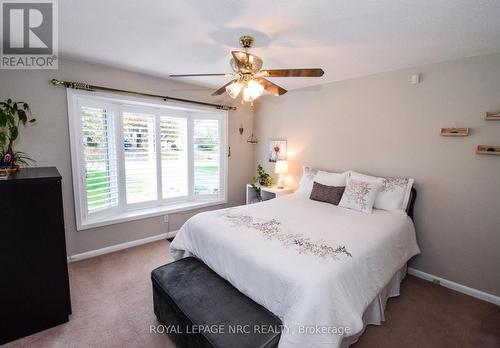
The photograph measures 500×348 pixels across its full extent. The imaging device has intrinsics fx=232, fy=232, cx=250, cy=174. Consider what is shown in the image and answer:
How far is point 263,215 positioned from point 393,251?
1222 millimetres

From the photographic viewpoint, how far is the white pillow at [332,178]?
309 cm

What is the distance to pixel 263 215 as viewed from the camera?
2.45 m

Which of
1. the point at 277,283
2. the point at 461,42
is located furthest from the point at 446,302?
the point at 461,42

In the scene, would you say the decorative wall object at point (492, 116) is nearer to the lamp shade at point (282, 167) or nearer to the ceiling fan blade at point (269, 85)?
the ceiling fan blade at point (269, 85)

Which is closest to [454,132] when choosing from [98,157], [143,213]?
[143,213]

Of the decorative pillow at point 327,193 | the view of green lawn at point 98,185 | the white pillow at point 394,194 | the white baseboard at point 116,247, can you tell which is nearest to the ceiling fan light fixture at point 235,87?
the decorative pillow at point 327,193

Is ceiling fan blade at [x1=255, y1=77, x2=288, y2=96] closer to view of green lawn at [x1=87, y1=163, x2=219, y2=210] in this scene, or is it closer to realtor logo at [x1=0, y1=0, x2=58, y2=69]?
realtor logo at [x1=0, y1=0, x2=58, y2=69]

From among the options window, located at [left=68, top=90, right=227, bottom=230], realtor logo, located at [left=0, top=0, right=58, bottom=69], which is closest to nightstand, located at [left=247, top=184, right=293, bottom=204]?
window, located at [left=68, top=90, right=227, bottom=230]

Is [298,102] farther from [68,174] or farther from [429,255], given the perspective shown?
[68,174]

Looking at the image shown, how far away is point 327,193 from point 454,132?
142 cm

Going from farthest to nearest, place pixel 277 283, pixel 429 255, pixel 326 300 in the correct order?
1. pixel 429 255
2. pixel 277 283
3. pixel 326 300

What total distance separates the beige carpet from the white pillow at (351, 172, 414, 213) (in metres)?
0.87

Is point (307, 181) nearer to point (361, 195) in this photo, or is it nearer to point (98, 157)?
point (361, 195)

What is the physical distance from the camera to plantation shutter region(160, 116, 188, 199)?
3.57 meters
